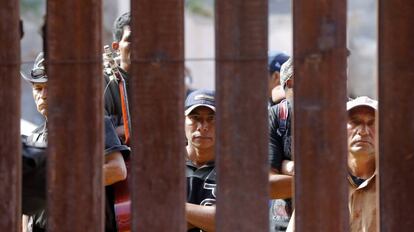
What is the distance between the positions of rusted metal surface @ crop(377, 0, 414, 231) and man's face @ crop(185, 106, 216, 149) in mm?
2467

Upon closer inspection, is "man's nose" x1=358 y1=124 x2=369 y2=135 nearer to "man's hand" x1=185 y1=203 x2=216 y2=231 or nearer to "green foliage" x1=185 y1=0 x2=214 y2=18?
"man's hand" x1=185 y1=203 x2=216 y2=231

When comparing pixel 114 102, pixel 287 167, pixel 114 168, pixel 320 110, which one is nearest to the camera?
pixel 320 110

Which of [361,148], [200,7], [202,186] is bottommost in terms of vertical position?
[202,186]

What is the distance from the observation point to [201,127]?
718cm

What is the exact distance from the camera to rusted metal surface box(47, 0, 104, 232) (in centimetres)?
464

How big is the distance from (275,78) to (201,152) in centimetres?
159

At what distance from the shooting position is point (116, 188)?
21.1ft

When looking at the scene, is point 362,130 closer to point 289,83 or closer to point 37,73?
point 289,83

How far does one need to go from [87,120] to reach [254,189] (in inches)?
24.0

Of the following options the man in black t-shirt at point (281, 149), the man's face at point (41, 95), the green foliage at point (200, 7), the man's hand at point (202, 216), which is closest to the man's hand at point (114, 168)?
the man's hand at point (202, 216)

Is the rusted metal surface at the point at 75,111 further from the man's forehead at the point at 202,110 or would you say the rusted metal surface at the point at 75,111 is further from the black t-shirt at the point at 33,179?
the man's forehead at the point at 202,110

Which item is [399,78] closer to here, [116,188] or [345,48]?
[345,48]

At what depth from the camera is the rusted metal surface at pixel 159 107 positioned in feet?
15.1

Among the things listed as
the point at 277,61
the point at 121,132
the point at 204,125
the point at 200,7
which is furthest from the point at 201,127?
the point at 200,7
